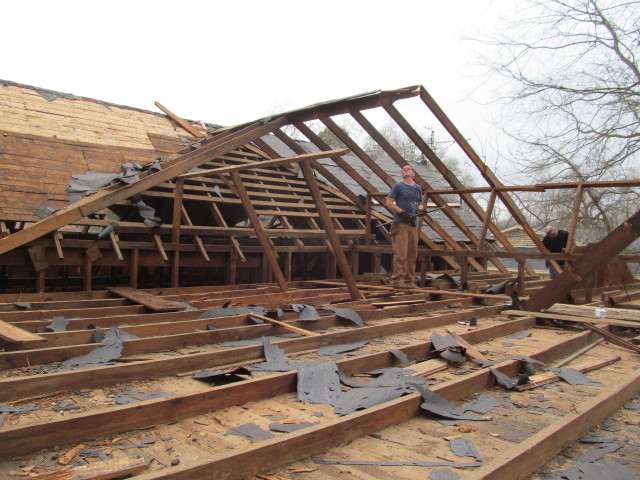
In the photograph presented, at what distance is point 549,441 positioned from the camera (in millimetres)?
2631

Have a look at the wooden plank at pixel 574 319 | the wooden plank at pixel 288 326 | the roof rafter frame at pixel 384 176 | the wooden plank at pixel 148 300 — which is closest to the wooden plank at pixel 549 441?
the wooden plank at pixel 288 326

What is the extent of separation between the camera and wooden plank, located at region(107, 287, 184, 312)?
5.73 m

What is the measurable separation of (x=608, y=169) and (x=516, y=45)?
15.9 feet

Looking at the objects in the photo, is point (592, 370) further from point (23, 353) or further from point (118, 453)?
point (23, 353)

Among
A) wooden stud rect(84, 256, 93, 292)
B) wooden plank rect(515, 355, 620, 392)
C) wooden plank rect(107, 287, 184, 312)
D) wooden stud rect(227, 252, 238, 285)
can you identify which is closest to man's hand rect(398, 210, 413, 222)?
wooden stud rect(227, 252, 238, 285)

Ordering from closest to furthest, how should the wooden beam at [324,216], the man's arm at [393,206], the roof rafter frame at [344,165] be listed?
1. the wooden beam at [324,216]
2. the man's arm at [393,206]
3. the roof rafter frame at [344,165]

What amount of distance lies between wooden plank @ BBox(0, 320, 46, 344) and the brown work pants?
5.35m

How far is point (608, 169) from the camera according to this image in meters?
16.0

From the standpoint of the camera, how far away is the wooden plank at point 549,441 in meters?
2.24

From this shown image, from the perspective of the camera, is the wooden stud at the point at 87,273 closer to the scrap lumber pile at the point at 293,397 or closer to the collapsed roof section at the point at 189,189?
the collapsed roof section at the point at 189,189

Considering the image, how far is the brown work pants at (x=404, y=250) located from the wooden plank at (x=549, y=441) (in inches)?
180

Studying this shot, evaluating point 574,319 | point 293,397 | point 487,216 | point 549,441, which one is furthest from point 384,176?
point 549,441

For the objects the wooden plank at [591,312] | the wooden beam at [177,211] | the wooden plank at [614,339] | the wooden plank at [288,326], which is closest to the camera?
the wooden plank at [288,326]

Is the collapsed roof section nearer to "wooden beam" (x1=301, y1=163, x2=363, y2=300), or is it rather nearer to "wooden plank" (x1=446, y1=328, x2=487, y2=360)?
"wooden beam" (x1=301, y1=163, x2=363, y2=300)
